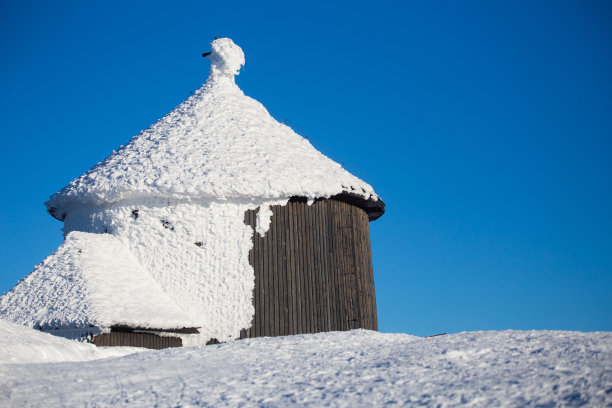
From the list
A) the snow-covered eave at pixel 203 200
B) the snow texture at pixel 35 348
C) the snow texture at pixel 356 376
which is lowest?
the snow texture at pixel 356 376

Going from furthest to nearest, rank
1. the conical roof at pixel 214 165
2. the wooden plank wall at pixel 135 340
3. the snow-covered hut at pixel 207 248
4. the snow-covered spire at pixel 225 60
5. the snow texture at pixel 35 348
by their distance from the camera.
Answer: the snow-covered spire at pixel 225 60 < the conical roof at pixel 214 165 < the snow-covered hut at pixel 207 248 < the wooden plank wall at pixel 135 340 < the snow texture at pixel 35 348

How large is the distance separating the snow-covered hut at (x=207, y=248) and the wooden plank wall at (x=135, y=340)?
0.02 meters

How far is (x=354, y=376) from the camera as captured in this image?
16.2ft

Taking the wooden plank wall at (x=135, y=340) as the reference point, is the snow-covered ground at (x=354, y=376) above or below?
below

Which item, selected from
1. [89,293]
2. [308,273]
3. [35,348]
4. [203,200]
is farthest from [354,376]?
[203,200]

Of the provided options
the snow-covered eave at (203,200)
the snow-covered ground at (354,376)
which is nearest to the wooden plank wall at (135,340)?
the snow-covered eave at (203,200)

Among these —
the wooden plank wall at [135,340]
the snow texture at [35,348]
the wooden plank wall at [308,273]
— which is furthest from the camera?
the wooden plank wall at [308,273]

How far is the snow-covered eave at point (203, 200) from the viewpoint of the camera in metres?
12.6

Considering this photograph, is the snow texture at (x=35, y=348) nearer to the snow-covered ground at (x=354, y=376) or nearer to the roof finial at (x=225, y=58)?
the snow-covered ground at (x=354, y=376)

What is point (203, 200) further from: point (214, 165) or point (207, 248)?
point (207, 248)

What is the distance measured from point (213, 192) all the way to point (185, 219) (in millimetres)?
907

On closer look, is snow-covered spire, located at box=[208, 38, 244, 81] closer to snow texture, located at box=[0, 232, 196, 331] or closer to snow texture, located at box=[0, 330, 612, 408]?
snow texture, located at box=[0, 232, 196, 331]

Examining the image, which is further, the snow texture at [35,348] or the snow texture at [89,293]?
the snow texture at [89,293]

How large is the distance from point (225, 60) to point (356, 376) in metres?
13.7
